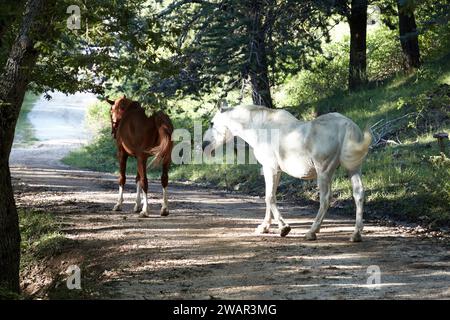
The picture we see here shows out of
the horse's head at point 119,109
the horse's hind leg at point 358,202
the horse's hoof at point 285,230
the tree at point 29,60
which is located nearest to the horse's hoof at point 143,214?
the horse's head at point 119,109

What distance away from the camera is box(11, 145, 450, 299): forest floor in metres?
8.41

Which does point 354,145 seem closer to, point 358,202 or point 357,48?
point 358,202

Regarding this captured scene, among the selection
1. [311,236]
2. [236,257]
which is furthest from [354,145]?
[236,257]

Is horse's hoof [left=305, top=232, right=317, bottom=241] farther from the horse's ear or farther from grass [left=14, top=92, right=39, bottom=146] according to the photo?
grass [left=14, top=92, right=39, bottom=146]

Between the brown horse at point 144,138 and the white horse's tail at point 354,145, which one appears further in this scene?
the brown horse at point 144,138

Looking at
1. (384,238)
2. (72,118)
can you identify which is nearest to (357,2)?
(384,238)

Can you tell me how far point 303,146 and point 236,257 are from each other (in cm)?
208

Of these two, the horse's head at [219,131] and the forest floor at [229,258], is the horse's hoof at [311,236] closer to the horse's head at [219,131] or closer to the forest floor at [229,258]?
the forest floor at [229,258]

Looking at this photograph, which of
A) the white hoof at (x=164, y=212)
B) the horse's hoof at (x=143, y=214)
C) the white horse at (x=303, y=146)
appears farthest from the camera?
the white hoof at (x=164, y=212)

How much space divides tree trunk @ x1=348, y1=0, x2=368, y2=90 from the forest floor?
33.3 ft

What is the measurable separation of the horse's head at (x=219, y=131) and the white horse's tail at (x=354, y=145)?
7.63ft

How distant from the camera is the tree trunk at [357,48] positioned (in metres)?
25.3

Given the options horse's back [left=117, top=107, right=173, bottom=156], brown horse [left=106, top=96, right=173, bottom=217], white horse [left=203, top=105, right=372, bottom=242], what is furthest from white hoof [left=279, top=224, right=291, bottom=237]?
horse's back [left=117, top=107, right=173, bottom=156]
